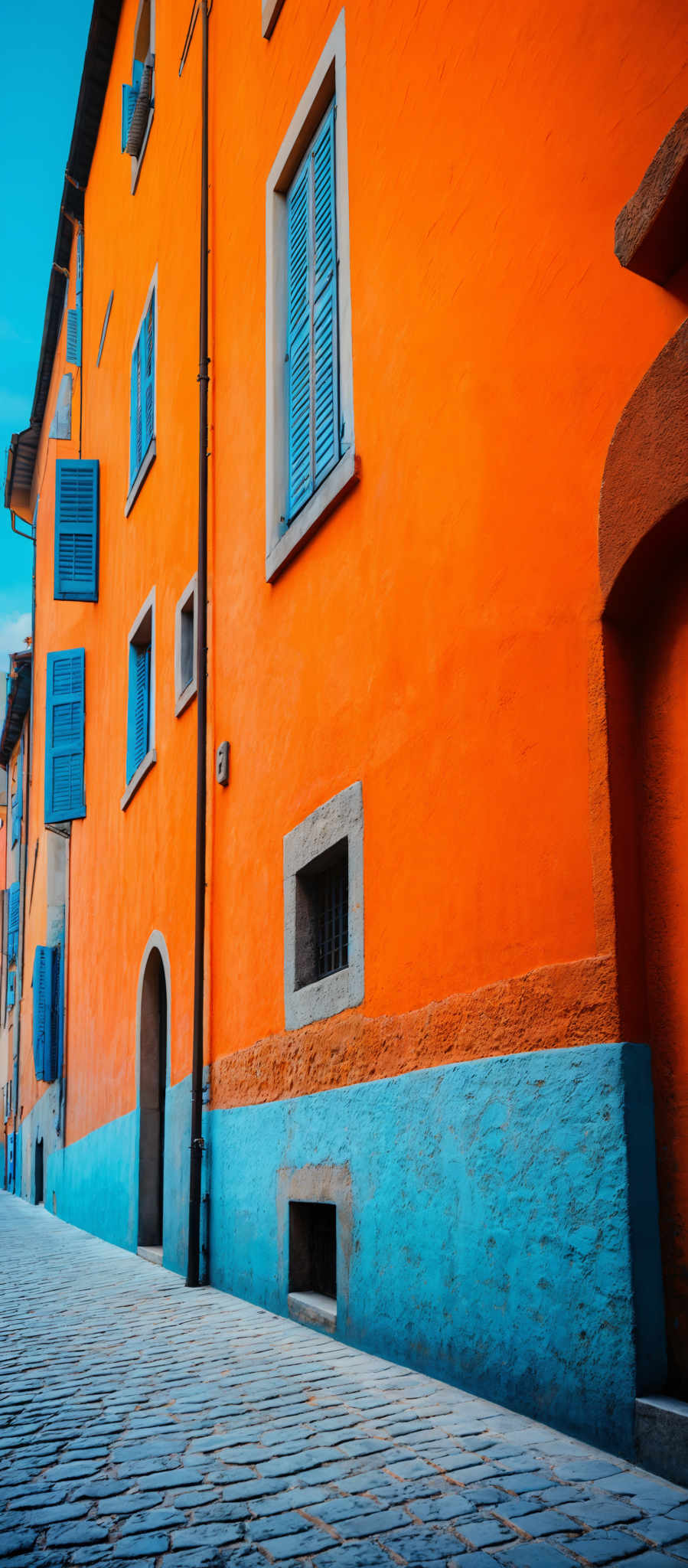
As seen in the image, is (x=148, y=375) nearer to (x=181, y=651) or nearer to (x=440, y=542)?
(x=181, y=651)

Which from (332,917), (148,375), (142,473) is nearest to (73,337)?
(148,375)

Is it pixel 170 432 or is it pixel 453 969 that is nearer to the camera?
pixel 453 969

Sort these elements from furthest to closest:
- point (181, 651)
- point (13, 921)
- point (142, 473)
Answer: point (13, 921) < point (142, 473) < point (181, 651)

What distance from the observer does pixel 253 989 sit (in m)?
6.76

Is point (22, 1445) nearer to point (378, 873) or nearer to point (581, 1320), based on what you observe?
point (581, 1320)

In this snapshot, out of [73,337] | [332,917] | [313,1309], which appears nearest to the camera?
[313,1309]

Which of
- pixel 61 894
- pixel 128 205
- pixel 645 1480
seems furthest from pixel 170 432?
pixel 61 894

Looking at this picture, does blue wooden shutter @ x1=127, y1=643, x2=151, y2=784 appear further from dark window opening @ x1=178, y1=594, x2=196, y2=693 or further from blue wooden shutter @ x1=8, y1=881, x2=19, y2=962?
blue wooden shutter @ x1=8, y1=881, x2=19, y2=962

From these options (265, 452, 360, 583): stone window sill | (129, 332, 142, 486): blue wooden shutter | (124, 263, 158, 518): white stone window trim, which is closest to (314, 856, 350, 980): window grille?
(265, 452, 360, 583): stone window sill

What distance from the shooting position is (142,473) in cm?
1130

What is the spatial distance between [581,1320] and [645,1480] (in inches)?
16.9

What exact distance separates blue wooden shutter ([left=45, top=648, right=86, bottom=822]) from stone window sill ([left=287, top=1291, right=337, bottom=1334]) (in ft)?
33.3

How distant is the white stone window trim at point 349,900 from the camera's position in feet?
17.0

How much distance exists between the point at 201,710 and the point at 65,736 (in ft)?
26.4
